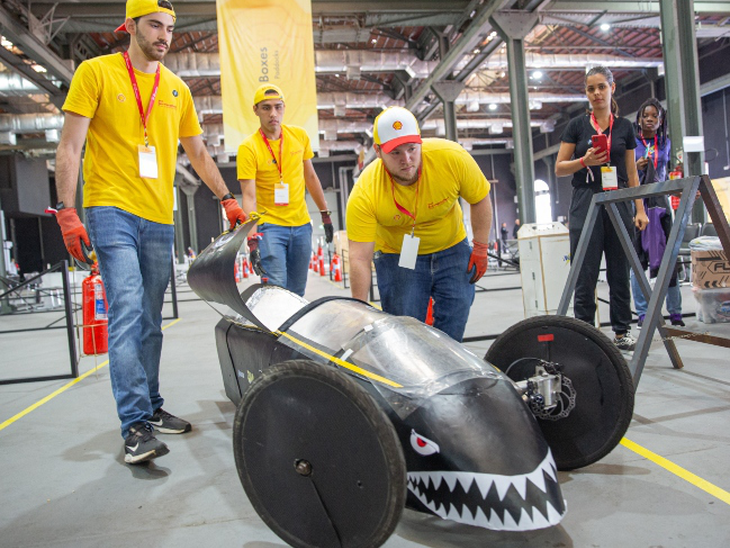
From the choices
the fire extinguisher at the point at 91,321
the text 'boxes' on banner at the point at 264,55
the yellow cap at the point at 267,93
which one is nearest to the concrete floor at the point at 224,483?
the fire extinguisher at the point at 91,321

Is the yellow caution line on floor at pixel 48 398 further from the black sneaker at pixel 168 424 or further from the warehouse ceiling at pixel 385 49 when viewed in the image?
the warehouse ceiling at pixel 385 49

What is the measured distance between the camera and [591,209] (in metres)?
2.97

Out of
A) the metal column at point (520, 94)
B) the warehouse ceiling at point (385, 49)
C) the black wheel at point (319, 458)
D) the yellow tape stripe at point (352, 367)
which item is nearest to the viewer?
the black wheel at point (319, 458)

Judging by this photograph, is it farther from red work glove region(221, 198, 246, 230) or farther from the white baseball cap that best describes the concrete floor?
the white baseball cap

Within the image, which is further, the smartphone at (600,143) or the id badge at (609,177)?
the id badge at (609,177)

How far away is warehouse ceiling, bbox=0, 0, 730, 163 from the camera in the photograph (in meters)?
9.47

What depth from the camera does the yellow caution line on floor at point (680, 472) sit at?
66.6 inches

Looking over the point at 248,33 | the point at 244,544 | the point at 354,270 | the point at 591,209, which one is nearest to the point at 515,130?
the point at 248,33

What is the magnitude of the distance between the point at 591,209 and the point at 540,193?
79.8 feet

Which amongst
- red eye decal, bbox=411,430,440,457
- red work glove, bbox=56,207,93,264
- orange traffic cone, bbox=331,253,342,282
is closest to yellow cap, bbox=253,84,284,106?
red work glove, bbox=56,207,93,264

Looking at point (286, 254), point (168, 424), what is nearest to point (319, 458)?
point (168, 424)

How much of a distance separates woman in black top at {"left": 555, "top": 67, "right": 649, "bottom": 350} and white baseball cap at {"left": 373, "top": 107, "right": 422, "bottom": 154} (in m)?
1.61

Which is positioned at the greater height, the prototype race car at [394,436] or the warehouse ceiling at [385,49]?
the warehouse ceiling at [385,49]

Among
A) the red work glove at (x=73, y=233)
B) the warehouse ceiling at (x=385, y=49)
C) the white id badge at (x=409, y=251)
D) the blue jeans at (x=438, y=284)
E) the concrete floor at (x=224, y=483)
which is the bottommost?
the concrete floor at (x=224, y=483)
